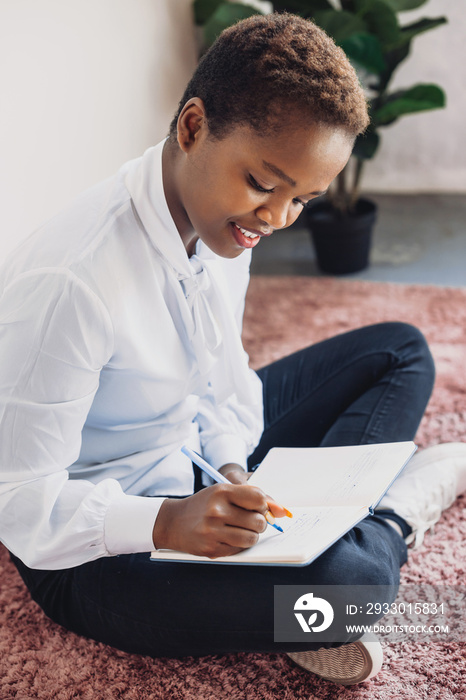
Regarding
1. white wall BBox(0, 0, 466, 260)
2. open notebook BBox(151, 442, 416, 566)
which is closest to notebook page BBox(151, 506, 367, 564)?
open notebook BBox(151, 442, 416, 566)

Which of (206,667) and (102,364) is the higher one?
(102,364)

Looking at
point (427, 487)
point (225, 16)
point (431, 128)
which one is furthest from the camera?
point (431, 128)

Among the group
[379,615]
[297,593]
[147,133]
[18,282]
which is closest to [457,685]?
[379,615]

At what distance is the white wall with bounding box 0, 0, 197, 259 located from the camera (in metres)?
1.45

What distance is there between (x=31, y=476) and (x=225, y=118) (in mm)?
471

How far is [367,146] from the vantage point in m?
2.13

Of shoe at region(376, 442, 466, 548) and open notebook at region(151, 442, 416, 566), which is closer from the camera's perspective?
open notebook at region(151, 442, 416, 566)

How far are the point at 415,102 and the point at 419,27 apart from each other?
28 cm

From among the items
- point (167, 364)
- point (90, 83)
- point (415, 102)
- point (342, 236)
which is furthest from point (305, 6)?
point (167, 364)

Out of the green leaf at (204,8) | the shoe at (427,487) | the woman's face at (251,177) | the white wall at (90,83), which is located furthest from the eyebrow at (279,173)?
the green leaf at (204,8)

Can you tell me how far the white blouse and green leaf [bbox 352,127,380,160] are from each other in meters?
1.22

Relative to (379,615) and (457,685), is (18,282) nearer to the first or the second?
(379,615)

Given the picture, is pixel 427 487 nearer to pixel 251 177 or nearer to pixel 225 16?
pixel 251 177

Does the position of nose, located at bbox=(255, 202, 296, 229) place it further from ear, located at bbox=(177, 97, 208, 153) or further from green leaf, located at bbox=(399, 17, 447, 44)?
green leaf, located at bbox=(399, 17, 447, 44)
